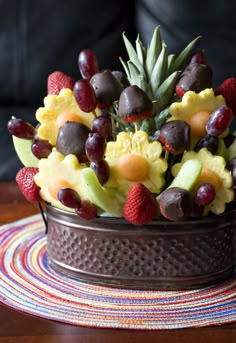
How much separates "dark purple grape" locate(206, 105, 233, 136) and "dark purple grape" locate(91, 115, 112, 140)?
0.38ft

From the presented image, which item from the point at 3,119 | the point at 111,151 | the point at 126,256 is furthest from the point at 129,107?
the point at 3,119

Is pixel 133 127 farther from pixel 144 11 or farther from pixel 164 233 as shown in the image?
pixel 144 11

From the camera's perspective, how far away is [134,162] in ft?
2.45

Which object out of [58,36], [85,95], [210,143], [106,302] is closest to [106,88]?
[85,95]

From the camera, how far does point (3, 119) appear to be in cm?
172

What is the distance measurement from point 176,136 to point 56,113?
16 cm

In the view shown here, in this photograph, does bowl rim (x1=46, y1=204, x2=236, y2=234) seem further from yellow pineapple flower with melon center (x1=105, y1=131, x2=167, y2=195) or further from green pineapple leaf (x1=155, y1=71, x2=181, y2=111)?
green pineapple leaf (x1=155, y1=71, x2=181, y2=111)

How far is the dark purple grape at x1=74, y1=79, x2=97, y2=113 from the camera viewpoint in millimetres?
753

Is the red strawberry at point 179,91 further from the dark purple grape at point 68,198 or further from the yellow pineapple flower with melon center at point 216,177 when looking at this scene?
the dark purple grape at point 68,198

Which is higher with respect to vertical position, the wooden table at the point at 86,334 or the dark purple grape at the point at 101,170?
the dark purple grape at the point at 101,170

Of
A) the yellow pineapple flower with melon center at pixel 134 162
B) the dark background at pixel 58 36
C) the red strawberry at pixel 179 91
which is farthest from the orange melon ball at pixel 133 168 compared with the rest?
the dark background at pixel 58 36

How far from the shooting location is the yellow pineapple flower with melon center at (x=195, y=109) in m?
0.77

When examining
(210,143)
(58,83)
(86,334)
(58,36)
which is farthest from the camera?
(58,36)

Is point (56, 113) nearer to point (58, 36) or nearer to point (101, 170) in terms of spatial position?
point (101, 170)
